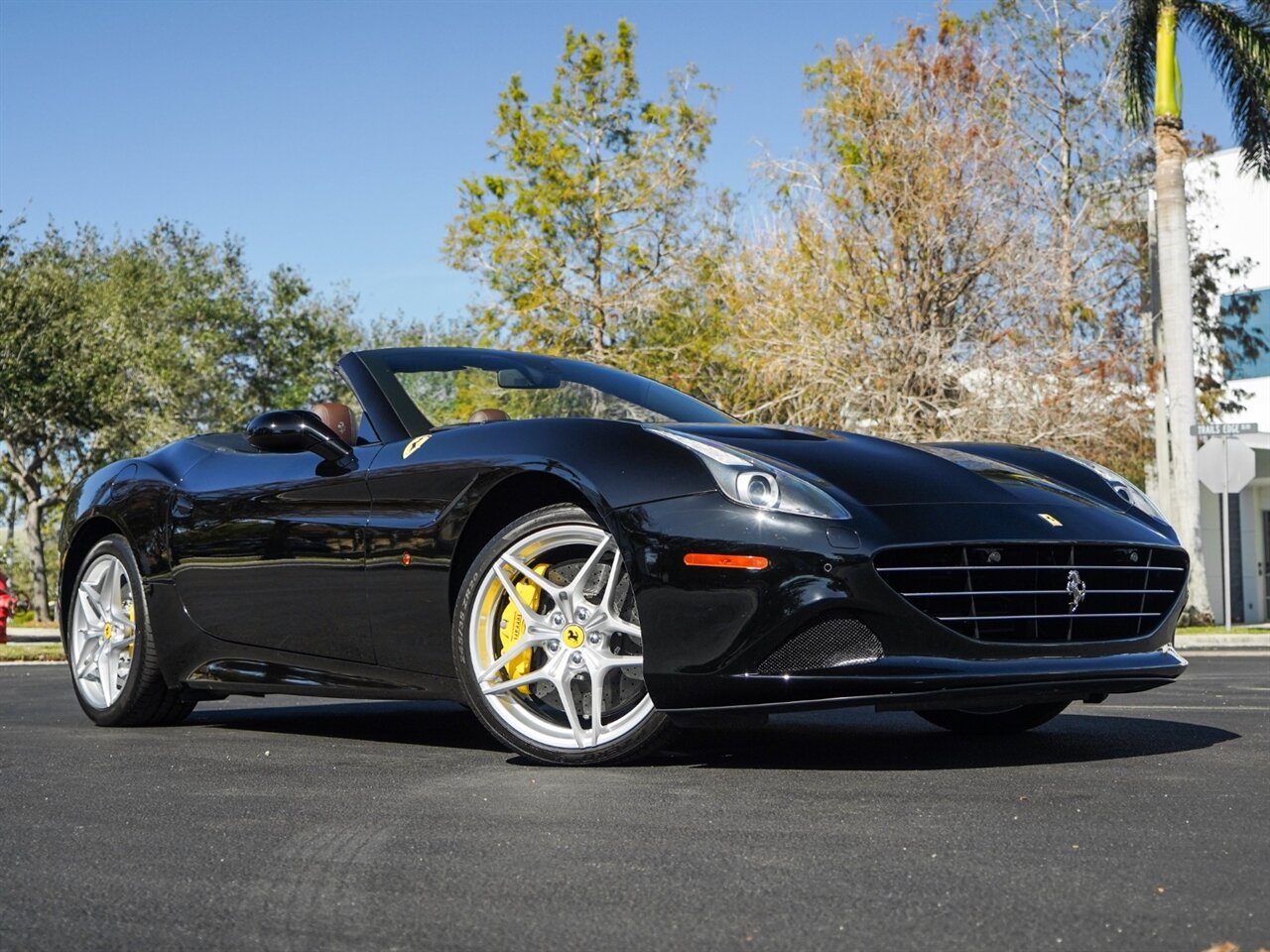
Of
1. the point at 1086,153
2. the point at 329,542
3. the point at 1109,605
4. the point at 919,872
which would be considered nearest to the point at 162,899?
the point at 919,872

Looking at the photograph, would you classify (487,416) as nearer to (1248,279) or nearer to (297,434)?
(297,434)

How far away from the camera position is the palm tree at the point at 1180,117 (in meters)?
23.0

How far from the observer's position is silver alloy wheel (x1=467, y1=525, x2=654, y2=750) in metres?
4.59

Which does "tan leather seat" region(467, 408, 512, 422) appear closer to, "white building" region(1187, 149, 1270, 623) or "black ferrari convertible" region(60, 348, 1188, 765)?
"black ferrari convertible" region(60, 348, 1188, 765)

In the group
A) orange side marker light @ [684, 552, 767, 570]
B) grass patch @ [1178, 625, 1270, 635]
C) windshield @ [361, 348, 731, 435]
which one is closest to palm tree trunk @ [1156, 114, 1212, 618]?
grass patch @ [1178, 625, 1270, 635]

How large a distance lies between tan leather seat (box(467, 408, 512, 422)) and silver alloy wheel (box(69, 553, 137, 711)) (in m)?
1.75

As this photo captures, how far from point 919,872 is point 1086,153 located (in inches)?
1282

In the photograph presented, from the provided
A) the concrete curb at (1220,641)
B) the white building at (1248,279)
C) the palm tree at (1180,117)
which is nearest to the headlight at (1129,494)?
the concrete curb at (1220,641)

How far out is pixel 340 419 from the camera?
5949mm

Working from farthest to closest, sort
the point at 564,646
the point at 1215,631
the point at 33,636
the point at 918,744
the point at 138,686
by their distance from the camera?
the point at 33,636 → the point at 1215,631 → the point at 138,686 → the point at 918,744 → the point at 564,646

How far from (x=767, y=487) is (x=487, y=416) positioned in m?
1.43

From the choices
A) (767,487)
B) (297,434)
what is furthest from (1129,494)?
(297,434)

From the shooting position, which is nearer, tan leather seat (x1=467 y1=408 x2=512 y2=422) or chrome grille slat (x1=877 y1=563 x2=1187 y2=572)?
chrome grille slat (x1=877 y1=563 x2=1187 y2=572)

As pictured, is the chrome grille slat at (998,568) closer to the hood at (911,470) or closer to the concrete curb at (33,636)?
the hood at (911,470)
